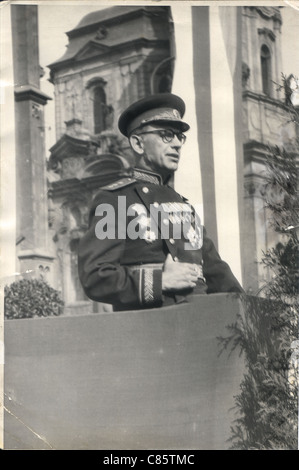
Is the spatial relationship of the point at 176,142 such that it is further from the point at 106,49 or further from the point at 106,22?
the point at 106,22

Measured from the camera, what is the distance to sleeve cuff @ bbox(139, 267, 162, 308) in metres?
4.37

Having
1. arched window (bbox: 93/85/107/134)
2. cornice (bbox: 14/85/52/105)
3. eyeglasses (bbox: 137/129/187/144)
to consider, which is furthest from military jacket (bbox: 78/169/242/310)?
cornice (bbox: 14/85/52/105)

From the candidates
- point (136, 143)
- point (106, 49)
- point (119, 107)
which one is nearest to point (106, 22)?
point (106, 49)

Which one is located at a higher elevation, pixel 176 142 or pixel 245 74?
pixel 245 74

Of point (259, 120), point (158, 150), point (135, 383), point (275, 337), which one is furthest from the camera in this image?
point (259, 120)

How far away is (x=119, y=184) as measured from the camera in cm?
455

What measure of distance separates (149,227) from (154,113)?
26.9 inches

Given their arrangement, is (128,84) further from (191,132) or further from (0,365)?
(0,365)

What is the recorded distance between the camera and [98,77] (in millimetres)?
4684

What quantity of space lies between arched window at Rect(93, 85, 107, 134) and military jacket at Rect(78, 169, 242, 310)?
1.20 feet

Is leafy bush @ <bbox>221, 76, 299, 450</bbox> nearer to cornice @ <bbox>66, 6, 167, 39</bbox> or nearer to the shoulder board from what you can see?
the shoulder board

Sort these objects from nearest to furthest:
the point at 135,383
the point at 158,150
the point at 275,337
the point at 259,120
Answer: the point at 135,383 < the point at 275,337 < the point at 158,150 < the point at 259,120

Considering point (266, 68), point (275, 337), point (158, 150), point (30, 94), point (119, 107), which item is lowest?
point (275, 337)

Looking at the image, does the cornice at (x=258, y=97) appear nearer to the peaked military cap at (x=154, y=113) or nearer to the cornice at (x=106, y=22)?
the peaked military cap at (x=154, y=113)
